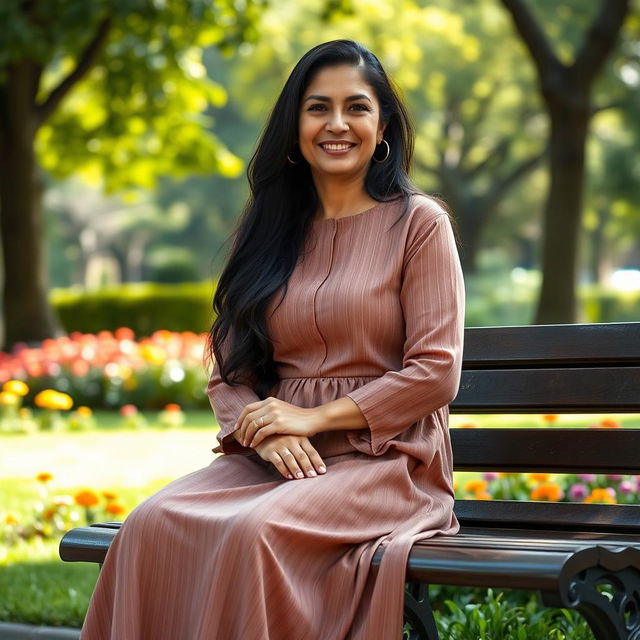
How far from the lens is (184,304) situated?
21.7 m

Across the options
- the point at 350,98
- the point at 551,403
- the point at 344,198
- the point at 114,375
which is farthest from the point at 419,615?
the point at 114,375

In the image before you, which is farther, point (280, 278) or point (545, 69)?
point (545, 69)

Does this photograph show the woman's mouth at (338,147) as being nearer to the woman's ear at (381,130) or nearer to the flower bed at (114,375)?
the woman's ear at (381,130)

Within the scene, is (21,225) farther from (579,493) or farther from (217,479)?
(217,479)

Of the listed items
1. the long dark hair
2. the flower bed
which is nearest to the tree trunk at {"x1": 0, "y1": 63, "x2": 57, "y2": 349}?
the flower bed

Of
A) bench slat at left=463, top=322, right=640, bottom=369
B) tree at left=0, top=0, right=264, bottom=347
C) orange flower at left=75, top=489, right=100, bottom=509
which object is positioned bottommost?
orange flower at left=75, top=489, right=100, bottom=509

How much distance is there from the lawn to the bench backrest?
1590 millimetres

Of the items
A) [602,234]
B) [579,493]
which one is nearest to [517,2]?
[579,493]

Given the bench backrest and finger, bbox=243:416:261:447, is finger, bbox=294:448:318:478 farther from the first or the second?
the bench backrest

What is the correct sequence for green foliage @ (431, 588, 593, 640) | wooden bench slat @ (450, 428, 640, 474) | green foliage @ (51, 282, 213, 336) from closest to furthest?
wooden bench slat @ (450, 428, 640, 474) → green foliage @ (431, 588, 593, 640) → green foliage @ (51, 282, 213, 336)

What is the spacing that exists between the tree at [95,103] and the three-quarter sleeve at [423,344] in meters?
9.71

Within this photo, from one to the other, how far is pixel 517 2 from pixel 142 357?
5227 mm

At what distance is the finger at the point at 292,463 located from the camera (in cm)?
330

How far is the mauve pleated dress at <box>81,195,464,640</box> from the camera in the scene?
296 cm
